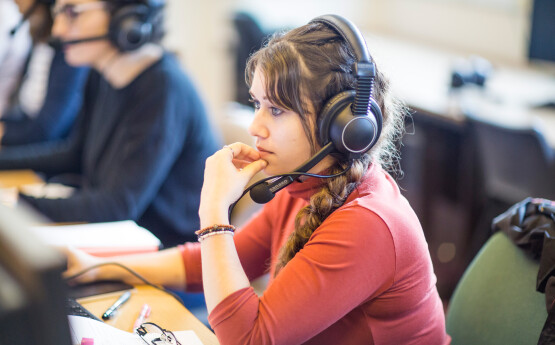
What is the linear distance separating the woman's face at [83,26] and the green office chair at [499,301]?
3.86ft

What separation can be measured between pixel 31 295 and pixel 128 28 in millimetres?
1310

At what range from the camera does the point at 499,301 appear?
3.40 feet

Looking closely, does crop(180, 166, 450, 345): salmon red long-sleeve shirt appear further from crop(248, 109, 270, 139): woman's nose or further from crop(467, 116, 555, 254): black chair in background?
crop(467, 116, 555, 254): black chair in background

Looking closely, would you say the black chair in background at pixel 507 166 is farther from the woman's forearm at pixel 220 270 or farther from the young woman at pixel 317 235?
the woman's forearm at pixel 220 270

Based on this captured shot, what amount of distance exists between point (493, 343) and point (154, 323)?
569 mm

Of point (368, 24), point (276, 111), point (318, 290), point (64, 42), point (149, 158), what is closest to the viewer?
point (318, 290)

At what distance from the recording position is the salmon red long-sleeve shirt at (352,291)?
0.88m

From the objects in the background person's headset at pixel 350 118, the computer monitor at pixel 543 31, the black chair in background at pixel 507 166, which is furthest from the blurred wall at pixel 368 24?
the background person's headset at pixel 350 118

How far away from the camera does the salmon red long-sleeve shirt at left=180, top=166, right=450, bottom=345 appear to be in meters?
0.88

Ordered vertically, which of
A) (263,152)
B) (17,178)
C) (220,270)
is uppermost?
(263,152)

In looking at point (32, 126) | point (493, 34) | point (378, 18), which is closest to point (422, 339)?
point (32, 126)

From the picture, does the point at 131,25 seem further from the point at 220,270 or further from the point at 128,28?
the point at 220,270

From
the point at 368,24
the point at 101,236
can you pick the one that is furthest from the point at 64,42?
the point at 368,24

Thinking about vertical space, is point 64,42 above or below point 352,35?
below
